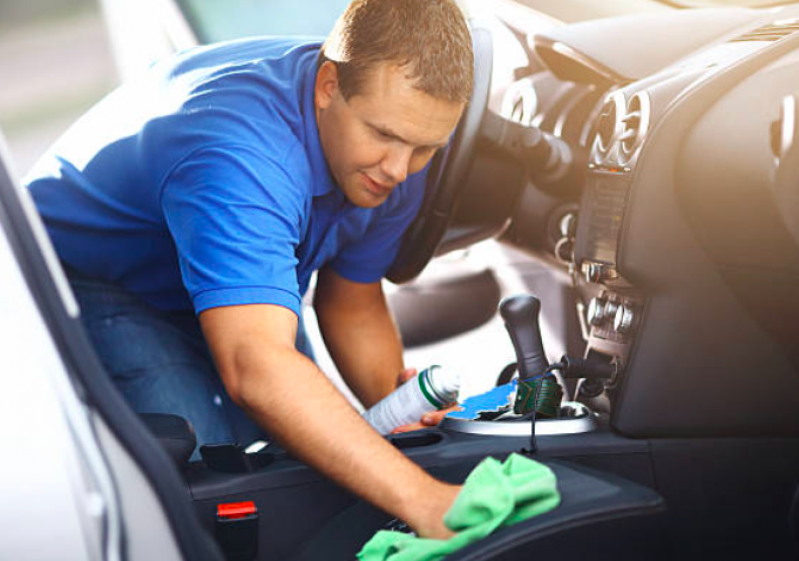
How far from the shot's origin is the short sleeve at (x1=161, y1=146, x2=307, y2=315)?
1.02 m

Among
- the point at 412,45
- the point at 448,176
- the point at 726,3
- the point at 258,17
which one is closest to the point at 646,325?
the point at 448,176

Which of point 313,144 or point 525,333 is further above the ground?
point 313,144

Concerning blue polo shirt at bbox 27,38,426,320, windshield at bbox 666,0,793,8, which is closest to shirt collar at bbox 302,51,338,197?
blue polo shirt at bbox 27,38,426,320

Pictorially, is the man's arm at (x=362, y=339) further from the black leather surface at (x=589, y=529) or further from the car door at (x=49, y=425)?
the car door at (x=49, y=425)

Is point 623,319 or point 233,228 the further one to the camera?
point 623,319

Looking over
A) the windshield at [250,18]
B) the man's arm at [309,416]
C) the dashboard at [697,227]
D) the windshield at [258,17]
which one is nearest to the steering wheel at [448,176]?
the dashboard at [697,227]

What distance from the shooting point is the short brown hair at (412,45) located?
42.4 inches

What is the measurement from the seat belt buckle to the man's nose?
45cm

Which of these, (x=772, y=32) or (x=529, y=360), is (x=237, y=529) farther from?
(x=772, y=32)

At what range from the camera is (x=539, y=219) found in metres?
1.54

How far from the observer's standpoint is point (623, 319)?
4.03ft

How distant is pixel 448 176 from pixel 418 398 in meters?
0.35

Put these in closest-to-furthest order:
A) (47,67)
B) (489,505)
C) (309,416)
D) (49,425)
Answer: (49,425) < (489,505) < (309,416) < (47,67)

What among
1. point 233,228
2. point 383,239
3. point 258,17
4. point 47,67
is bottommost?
point 383,239
